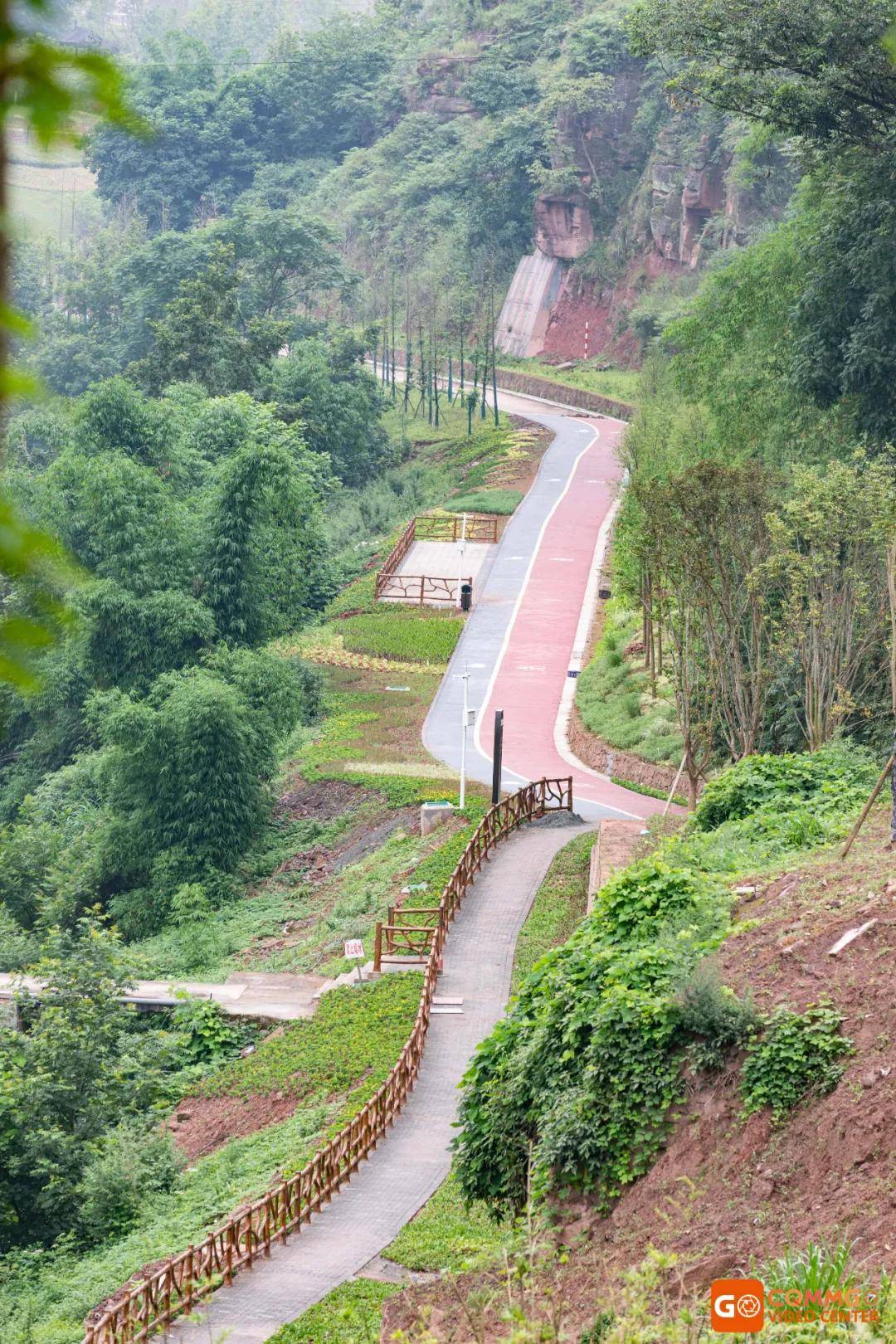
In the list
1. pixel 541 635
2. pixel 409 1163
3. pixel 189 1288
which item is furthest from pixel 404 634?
pixel 189 1288

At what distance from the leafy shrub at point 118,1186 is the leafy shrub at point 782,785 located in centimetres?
850

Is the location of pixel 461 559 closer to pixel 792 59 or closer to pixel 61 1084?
pixel 792 59

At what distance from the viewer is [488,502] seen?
201ft

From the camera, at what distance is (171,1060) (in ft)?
77.6

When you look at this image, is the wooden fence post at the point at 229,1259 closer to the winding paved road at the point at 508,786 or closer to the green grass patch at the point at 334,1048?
the winding paved road at the point at 508,786

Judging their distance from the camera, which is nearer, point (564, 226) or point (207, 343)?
point (207, 343)

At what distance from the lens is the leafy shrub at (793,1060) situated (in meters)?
12.4

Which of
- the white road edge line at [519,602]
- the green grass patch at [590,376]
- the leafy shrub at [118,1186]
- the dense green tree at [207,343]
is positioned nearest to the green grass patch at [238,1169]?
the leafy shrub at [118,1186]

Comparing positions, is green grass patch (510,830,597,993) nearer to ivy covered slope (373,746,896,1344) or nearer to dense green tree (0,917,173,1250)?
dense green tree (0,917,173,1250)

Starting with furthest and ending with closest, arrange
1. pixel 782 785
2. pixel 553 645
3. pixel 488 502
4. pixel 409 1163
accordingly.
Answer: pixel 488 502 → pixel 553 645 → pixel 782 785 → pixel 409 1163

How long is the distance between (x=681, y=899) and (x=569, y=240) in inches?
3006

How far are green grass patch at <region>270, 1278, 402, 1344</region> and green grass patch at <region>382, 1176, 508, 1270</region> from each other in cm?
51

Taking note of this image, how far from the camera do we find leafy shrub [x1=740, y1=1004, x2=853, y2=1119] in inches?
487

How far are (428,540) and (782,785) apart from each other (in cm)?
3691
